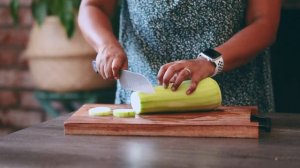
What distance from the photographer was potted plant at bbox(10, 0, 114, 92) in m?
2.02

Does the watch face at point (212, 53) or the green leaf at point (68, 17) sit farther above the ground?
the green leaf at point (68, 17)

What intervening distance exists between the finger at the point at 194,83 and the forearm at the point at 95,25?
0.24 meters

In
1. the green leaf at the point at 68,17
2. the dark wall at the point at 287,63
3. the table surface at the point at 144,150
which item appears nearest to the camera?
the table surface at the point at 144,150

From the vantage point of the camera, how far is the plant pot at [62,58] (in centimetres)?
203

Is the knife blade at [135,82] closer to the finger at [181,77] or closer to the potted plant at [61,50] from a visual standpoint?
the finger at [181,77]

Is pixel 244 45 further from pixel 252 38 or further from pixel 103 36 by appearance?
pixel 103 36

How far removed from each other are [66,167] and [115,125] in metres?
0.19

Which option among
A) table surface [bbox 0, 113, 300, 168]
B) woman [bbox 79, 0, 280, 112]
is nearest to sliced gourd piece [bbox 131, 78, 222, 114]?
table surface [bbox 0, 113, 300, 168]

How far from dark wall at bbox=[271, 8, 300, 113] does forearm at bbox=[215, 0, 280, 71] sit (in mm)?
303

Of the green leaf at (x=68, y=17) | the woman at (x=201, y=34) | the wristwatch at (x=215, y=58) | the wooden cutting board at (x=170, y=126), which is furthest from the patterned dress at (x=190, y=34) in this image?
the green leaf at (x=68, y=17)

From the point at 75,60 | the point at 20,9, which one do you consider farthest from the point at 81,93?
the point at 20,9

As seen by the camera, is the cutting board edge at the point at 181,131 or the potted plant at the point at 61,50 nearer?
the cutting board edge at the point at 181,131

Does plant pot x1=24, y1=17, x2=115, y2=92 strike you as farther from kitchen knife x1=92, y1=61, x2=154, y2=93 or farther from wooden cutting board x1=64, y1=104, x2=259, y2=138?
wooden cutting board x1=64, y1=104, x2=259, y2=138

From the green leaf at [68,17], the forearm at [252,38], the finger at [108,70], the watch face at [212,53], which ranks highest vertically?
the green leaf at [68,17]
